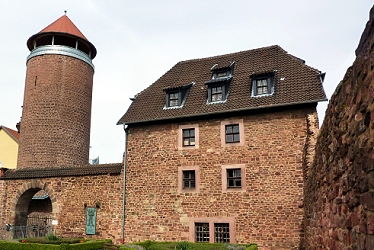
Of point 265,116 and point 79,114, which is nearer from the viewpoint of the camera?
point 265,116

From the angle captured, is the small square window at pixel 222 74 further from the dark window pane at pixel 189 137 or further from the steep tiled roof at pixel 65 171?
the steep tiled roof at pixel 65 171

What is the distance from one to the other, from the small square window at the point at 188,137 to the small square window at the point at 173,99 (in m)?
1.79

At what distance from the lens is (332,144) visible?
548cm

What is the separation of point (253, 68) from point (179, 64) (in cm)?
517

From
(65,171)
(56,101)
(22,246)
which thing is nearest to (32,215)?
(65,171)

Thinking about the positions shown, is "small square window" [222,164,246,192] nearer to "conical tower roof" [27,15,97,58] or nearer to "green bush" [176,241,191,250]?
"green bush" [176,241,191,250]

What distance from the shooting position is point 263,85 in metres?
17.2

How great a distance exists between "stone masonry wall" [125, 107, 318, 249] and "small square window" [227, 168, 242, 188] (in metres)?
0.33

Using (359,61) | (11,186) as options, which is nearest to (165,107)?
(11,186)

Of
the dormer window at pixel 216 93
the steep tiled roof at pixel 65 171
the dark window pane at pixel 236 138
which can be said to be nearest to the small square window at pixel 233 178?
the dark window pane at pixel 236 138

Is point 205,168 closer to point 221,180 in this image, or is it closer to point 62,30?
point 221,180

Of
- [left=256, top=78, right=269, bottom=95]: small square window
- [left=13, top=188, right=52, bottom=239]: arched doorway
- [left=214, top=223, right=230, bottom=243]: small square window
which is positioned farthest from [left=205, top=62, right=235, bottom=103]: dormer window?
[left=13, top=188, right=52, bottom=239]: arched doorway

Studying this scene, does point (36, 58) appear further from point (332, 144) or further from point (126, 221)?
point (332, 144)

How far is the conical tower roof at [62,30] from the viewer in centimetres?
2734
